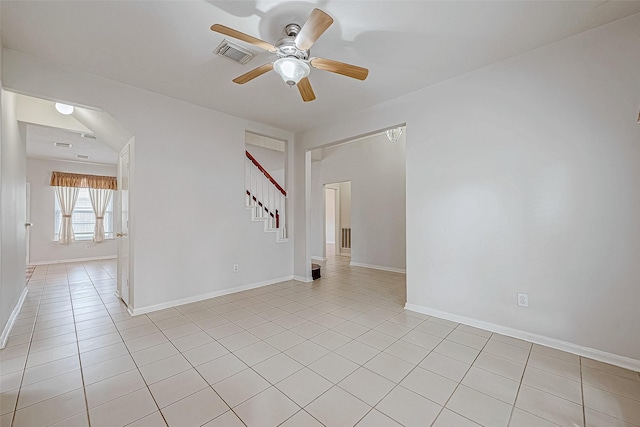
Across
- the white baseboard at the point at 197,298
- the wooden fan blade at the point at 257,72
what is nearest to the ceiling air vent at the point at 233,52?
the wooden fan blade at the point at 257,72

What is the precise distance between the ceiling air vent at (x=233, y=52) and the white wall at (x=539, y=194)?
6.87ft

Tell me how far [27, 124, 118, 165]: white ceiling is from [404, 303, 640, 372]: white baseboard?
6.53 metres

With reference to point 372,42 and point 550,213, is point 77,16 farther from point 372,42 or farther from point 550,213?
point 550,213

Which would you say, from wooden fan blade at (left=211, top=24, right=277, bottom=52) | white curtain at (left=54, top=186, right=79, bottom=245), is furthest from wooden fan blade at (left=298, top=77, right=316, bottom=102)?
white curtain at (left=54, top=186, right=79, bottom=245)

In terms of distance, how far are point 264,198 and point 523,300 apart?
3.95m

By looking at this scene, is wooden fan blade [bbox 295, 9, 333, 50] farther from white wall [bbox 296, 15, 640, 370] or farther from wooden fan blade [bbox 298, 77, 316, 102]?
white wall [bbox 296, 15, 640, 370]

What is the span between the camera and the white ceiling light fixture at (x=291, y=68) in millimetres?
2156

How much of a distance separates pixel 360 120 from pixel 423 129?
1015mm

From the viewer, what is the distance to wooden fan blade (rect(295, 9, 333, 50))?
167 centimetres

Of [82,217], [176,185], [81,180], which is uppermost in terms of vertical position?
[81,180]

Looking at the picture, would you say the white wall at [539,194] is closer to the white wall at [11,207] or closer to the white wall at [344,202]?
the white wall at [11,207]

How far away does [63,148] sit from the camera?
19.4ft

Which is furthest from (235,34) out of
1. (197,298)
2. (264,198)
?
(197,298)

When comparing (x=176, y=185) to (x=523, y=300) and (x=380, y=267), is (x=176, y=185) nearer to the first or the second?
(x=523, y=300)
